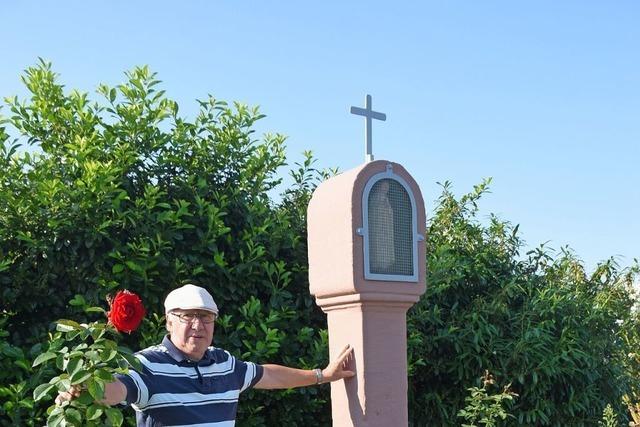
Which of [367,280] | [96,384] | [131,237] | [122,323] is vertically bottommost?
[96,384]

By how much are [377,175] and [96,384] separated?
72.8 inches

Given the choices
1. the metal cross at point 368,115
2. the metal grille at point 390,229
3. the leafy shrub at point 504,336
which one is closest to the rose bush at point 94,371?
the metal grille at point 390,229

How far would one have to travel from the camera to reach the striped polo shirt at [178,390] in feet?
10.8

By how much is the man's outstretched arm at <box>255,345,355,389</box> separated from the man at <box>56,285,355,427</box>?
29 centimetres

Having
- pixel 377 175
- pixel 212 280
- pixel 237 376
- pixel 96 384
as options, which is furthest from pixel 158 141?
pixel 96 384

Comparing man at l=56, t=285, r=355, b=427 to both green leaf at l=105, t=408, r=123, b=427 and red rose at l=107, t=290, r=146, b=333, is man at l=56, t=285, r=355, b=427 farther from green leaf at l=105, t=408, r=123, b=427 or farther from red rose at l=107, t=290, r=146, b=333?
red rose at l=107, t=290, r=146, b=333

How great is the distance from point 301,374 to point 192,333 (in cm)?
80

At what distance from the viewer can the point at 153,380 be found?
3.32m

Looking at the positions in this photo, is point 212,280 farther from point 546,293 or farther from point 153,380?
point 546,293

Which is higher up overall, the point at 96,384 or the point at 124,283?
the point at 124,283

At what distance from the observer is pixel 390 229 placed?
13.9ft

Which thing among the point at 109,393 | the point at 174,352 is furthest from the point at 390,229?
the point at 109,393

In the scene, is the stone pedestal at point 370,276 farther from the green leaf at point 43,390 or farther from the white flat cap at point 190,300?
the green leaf at point 43,390

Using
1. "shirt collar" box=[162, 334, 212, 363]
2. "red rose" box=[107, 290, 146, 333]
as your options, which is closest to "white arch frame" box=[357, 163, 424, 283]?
"shirt collar" box=[162, 334, 212, 363]
